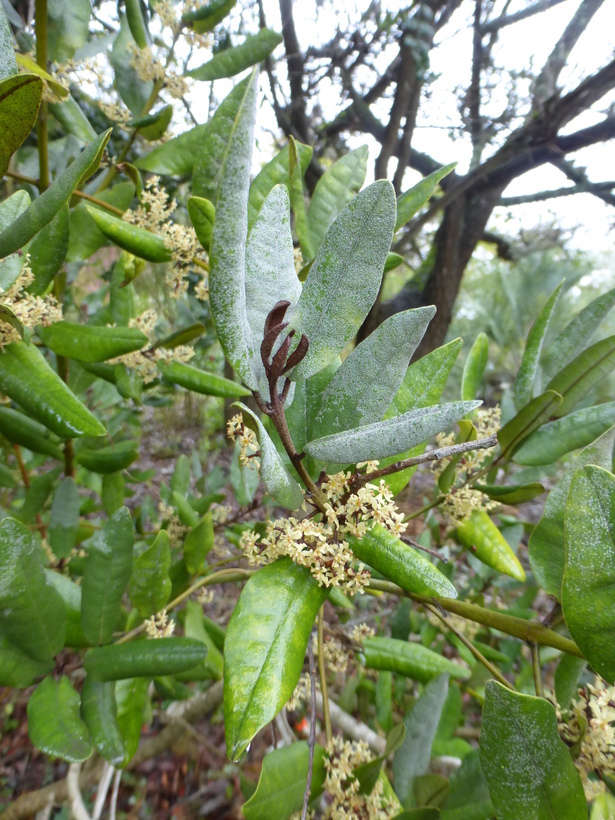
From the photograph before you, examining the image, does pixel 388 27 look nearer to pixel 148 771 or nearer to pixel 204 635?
pixel 204 635

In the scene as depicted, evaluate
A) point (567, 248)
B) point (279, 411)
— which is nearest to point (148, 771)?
point (279, 411)

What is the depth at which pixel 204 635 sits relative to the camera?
2.87 feet

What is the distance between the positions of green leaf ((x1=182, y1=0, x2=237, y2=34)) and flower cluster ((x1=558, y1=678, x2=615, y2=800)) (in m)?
1.05

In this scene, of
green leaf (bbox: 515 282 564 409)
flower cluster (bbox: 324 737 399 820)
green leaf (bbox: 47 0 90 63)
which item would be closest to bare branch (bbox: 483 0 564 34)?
green leaf (bbox: 47 0 90 63)

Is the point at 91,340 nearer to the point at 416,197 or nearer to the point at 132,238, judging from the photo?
the point at 132,238

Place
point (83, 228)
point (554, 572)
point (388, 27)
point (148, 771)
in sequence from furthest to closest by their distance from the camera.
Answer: point (388, 27) → point (148, 771) → point (83, 228) → point (554, 572)

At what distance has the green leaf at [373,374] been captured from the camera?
0.42 metres

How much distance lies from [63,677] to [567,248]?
23.2 ft

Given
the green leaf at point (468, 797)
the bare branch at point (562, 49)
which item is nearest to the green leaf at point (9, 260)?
the green leaf at point (468, 797)

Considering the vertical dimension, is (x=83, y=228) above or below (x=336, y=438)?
above

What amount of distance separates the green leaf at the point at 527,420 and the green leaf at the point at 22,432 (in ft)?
2.66

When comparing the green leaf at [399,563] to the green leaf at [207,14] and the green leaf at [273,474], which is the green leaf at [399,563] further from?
the green leaf at [207,14]

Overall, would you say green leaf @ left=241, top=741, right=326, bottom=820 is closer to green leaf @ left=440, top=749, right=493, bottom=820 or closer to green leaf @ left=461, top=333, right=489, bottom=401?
green leaf @ left=440, top=749, right=493, bottom=820

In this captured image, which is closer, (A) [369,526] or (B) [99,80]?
(A) [369,526]
